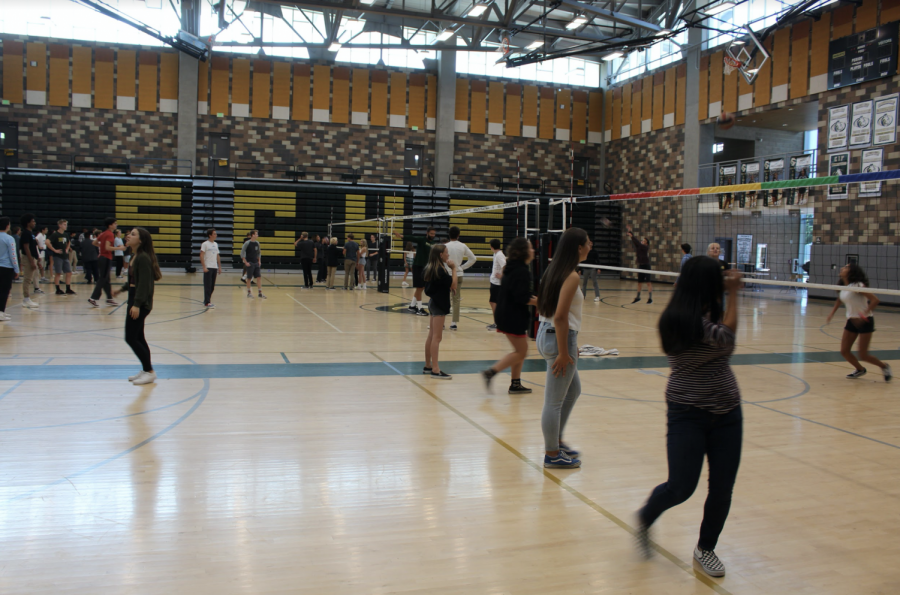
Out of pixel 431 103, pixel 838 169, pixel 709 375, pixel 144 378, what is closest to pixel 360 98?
pixel 431 103

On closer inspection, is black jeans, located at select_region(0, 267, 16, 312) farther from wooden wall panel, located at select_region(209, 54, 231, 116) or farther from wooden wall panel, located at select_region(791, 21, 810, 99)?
wooden wall panel, located at select_region(791, 21, 810, 99)

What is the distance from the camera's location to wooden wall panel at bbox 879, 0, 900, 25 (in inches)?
648

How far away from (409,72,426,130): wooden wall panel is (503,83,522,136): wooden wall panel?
359 centimetres

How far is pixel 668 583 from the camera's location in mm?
2564

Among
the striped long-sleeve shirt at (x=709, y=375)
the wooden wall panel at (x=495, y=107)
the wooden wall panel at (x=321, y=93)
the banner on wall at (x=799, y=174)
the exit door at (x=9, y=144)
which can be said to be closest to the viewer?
the striped long-sleeve shirt at (x=709, y=375)

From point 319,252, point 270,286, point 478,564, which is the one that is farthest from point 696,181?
point 478,564

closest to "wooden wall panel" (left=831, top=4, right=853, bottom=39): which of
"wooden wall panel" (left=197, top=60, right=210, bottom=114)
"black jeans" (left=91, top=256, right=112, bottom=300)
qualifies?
"black jeans" (left=91, top=256, right=112, bottom=300)

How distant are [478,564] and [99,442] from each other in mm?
2783

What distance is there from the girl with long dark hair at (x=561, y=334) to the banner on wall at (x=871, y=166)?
16442 millimetres

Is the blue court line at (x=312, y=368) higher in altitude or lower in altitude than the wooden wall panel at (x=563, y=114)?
lower

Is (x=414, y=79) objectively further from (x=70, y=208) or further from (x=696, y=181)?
(x=70, y=208)

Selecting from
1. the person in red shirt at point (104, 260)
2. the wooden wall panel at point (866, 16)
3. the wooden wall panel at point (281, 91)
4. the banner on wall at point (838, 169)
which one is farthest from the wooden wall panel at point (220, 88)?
the wooden wall panel at point (866, 16)

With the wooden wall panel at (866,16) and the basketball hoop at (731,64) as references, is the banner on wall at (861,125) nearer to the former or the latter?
the wooden wall panel at (866,16)

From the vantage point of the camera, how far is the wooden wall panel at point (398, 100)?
25.8 m
